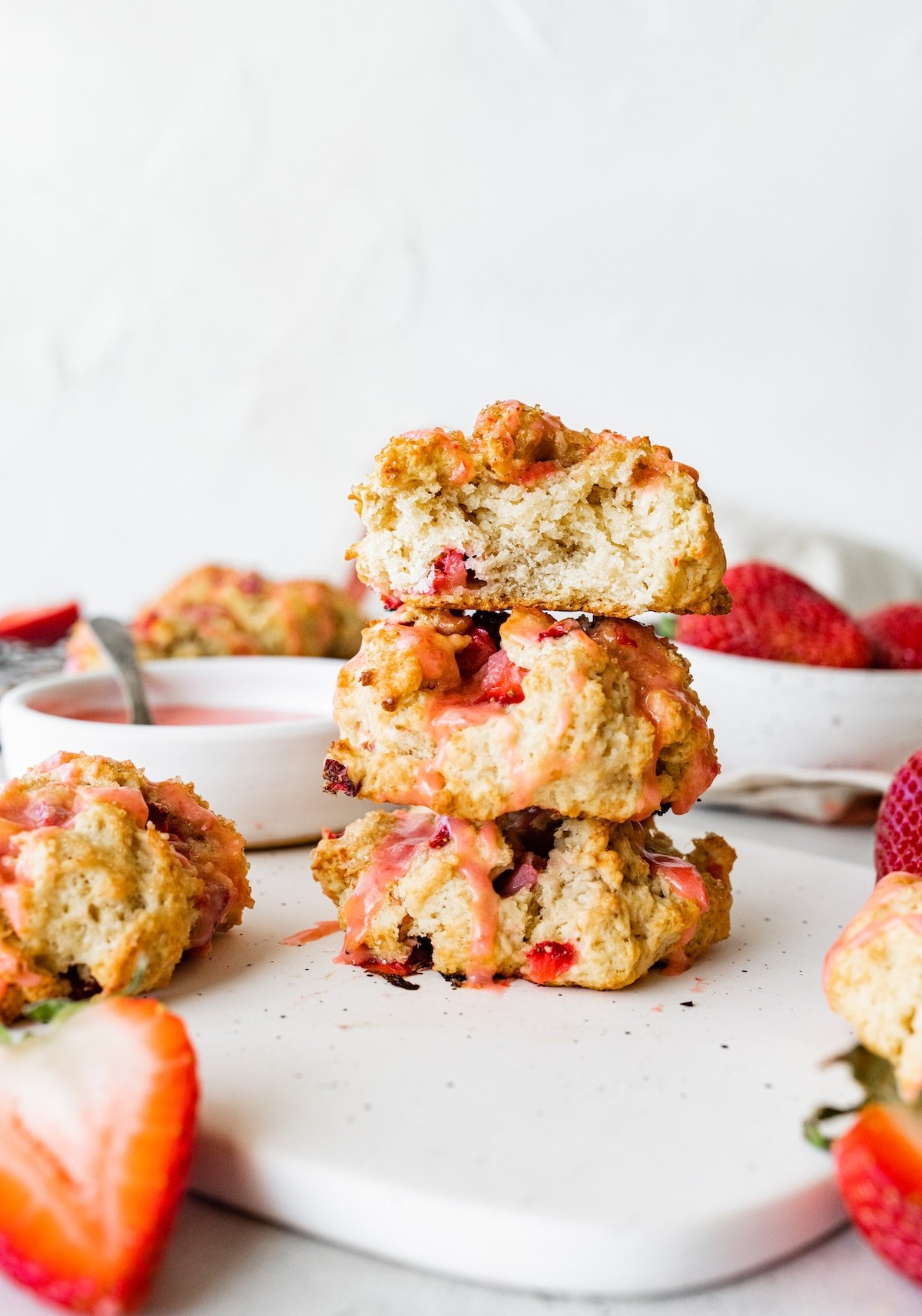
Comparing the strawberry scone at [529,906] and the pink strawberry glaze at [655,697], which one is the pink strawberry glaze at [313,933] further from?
the pink strawberry glaze at [655,697]

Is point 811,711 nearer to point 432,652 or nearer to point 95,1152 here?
point 432,652

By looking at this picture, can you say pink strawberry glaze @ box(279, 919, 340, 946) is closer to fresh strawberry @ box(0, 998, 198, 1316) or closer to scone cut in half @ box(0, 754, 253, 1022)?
scone cut in half @ box(0, 754, 253, 1022)

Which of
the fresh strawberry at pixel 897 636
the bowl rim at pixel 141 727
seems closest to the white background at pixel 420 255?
the fresh strawberry at pixel 897 636

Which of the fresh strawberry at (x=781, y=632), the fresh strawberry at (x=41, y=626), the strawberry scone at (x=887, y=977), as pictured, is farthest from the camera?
the fresh strawberry at (x=41, y=626)

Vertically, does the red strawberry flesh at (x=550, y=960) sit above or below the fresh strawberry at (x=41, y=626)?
below

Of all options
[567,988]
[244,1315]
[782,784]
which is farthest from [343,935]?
[782,784]

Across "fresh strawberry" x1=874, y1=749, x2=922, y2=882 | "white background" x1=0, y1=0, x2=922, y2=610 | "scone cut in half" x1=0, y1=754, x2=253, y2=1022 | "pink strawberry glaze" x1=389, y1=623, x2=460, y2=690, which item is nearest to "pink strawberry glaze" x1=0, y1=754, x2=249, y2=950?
"scone cut in half" x1=0, y1=754, x2=253, y2=1022
